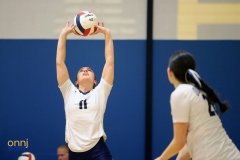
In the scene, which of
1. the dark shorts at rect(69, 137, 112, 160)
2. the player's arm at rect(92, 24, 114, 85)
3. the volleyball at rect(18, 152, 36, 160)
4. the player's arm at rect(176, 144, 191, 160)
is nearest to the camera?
the player's arm at rect(176, 144, 191, 160)

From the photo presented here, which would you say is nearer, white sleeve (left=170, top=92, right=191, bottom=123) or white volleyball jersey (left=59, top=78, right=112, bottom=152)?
white sleeve (left=170, top=92, right=191, bottom=123)

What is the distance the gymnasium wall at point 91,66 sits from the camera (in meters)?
6.01

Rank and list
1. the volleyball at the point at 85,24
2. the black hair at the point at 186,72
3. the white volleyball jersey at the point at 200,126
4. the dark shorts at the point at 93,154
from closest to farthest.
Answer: the white volleyball jersey at the point at 200,126 → the black hair at the point at 186,72 → the dark shorts at the point at 93,154 → the volleyball at the point at 85,24

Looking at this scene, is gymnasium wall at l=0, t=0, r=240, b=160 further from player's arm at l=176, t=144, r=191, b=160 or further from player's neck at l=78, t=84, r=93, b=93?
player's arm at l=176, t=144, r=191, b=160

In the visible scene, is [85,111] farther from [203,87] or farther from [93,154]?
[203,87]

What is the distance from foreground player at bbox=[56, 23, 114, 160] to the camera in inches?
153

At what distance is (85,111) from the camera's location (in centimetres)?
398

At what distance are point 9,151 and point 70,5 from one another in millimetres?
2210

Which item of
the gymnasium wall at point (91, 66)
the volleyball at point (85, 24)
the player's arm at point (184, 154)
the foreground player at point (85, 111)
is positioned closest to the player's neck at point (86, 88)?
the foreground player at point (85, 111)

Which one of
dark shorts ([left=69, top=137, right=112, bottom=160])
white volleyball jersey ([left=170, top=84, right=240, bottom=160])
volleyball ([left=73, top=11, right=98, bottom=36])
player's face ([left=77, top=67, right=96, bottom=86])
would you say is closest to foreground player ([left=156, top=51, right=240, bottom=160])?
white volleyball jersey ([left=170, top=84, right=240, bottom=160])

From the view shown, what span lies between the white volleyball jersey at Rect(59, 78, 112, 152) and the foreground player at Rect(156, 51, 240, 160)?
49.7 inches

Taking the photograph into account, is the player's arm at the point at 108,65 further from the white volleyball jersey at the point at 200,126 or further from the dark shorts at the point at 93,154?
the white volleyball jersey at the point at 200,126

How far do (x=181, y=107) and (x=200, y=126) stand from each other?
0.17 m

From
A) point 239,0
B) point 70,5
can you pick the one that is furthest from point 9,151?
point 239,0
